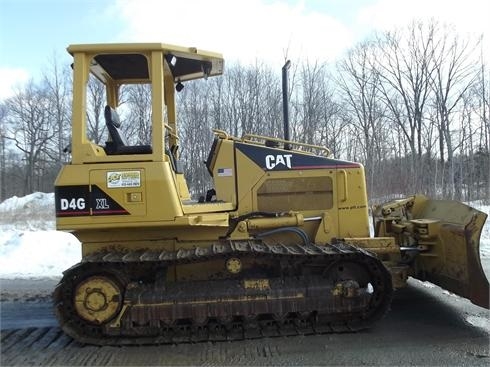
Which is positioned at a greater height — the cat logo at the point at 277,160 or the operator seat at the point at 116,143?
the operator seat at the point at 116,143

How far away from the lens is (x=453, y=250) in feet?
17.4

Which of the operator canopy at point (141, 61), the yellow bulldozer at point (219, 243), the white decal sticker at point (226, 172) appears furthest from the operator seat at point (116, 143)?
the white decal sticker at point (226, 172)

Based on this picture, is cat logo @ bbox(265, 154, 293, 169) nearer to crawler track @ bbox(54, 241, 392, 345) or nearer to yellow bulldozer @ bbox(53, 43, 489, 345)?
yellow bulldozer @ bbox(53, 43, 489, 345)

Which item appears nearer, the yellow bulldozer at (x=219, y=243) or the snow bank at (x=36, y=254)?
the yellow bulldozer at (x=219, y=243)

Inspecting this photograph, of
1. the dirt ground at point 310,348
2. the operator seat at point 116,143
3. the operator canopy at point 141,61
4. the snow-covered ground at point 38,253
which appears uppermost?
the operator canopy at point 141,61

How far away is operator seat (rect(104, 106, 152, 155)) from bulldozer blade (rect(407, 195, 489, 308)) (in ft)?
11.0

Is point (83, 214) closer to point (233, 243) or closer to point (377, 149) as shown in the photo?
point (233, 243)

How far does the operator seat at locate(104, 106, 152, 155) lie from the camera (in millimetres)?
5109

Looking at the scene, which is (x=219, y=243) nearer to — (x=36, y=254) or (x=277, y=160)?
(x=277, y=160)

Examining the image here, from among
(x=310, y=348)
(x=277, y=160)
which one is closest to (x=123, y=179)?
(x=277, y=160)

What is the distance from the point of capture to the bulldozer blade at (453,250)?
497 centimetres

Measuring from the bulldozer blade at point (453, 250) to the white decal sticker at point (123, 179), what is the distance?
10.9ft

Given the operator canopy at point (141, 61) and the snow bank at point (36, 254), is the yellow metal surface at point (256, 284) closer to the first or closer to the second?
the operator canopy at point (141, 61)

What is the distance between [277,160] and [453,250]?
2178mm
